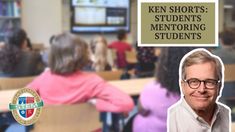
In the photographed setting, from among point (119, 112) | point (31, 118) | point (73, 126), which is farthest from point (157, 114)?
point (31, 118)

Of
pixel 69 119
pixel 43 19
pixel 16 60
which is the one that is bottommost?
pixel 69 119

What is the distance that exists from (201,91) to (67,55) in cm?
48

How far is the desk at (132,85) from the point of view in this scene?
179cm

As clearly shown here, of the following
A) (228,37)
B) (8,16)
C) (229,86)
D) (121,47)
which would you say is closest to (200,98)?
(229,86)

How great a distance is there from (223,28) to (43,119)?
68 centimetres

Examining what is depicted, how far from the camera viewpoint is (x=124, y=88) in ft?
5.98

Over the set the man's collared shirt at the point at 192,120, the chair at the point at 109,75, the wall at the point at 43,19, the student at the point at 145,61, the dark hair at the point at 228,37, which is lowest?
the man's collared shirt at the point at 192,120

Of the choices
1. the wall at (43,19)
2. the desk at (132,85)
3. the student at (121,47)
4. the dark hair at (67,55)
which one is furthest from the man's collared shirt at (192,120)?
the wall at (43,19)

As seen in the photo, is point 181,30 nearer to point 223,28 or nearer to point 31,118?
point 223,28

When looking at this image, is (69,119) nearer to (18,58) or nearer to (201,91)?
(18,58)

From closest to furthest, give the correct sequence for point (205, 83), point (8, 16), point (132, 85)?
point (205, 83) → point (132, 85) → point (8, 16)

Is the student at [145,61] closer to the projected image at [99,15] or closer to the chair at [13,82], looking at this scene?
the projected image at [99,15]

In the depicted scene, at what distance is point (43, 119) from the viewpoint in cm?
178

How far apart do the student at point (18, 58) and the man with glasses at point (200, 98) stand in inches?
19.5
